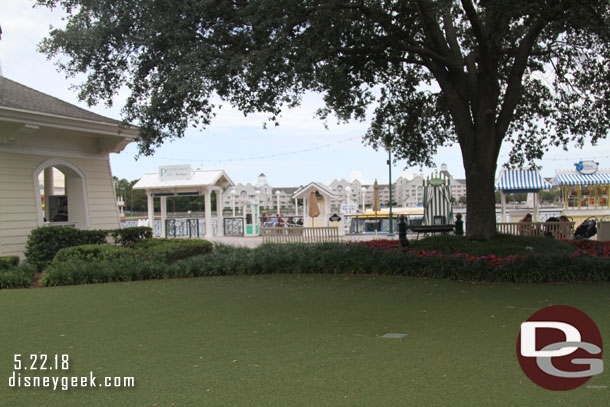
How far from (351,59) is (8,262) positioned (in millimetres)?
9600

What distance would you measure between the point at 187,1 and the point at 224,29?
108cm

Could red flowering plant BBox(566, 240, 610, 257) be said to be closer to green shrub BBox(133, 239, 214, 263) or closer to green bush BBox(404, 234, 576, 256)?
green bush BBox(404, 234, 576, 256)

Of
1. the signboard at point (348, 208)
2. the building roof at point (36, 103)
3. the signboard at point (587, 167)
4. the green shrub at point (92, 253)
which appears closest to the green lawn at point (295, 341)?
the green shrub at point (92, 253)

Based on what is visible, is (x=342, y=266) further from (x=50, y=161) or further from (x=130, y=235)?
(x=50, y=161)

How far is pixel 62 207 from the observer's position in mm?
16484

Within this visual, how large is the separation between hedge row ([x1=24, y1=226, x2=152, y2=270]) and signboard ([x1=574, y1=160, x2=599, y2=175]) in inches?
862

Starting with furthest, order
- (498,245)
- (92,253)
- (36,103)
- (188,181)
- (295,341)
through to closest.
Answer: (188,181) < (36,103) < (92,253) < (498,245) < (295,341)

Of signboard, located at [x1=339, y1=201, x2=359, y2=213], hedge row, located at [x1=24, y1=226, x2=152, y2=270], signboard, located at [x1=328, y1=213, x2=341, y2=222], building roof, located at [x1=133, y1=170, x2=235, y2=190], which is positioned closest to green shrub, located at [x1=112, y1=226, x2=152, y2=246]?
hedge row, located at [x1=24, y1=226, x2=152, y2=270]

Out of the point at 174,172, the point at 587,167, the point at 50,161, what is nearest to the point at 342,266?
the point at 50,161

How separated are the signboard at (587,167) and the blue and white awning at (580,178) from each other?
153 millimetres

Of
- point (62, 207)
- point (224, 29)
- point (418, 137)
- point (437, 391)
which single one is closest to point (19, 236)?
point (62, 207)

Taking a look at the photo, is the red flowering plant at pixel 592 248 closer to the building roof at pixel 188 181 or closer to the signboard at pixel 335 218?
the signboard at pixel 335 218

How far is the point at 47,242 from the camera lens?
44.3ft

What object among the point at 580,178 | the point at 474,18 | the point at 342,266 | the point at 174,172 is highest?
the point at 474,18
